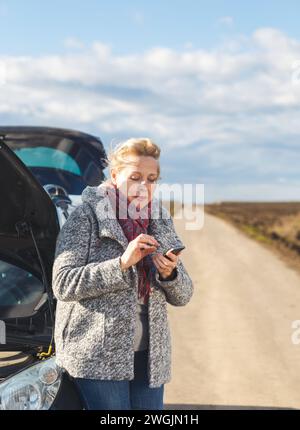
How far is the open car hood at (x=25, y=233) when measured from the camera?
3.86m

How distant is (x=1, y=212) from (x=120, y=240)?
104cm

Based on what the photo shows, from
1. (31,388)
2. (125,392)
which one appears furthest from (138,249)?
(31,388)

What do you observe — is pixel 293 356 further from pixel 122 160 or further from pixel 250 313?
pixel 122 160

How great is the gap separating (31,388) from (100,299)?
0.51 m

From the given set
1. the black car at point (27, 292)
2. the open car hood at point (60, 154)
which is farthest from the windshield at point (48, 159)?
the black car at point (27, 292)

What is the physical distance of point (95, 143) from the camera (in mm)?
6512

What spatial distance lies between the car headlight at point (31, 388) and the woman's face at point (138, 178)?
30.7 inches

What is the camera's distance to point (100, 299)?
3191 millimetres

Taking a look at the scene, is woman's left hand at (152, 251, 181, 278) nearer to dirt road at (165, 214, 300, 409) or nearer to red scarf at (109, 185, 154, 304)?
red scarf at (109, 185, 154, 304)

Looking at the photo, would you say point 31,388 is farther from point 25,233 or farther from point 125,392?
point 25,233

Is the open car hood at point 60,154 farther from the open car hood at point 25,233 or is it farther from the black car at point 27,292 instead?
the open car hood at point 25,233

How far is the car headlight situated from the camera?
3.28 m

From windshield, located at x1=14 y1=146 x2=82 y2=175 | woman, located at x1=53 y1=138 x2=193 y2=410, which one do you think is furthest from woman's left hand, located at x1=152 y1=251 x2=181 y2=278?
windshield, located at x1=14 y1=146 x2=82 y2=175

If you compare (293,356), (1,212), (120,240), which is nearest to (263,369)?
(293,356)
